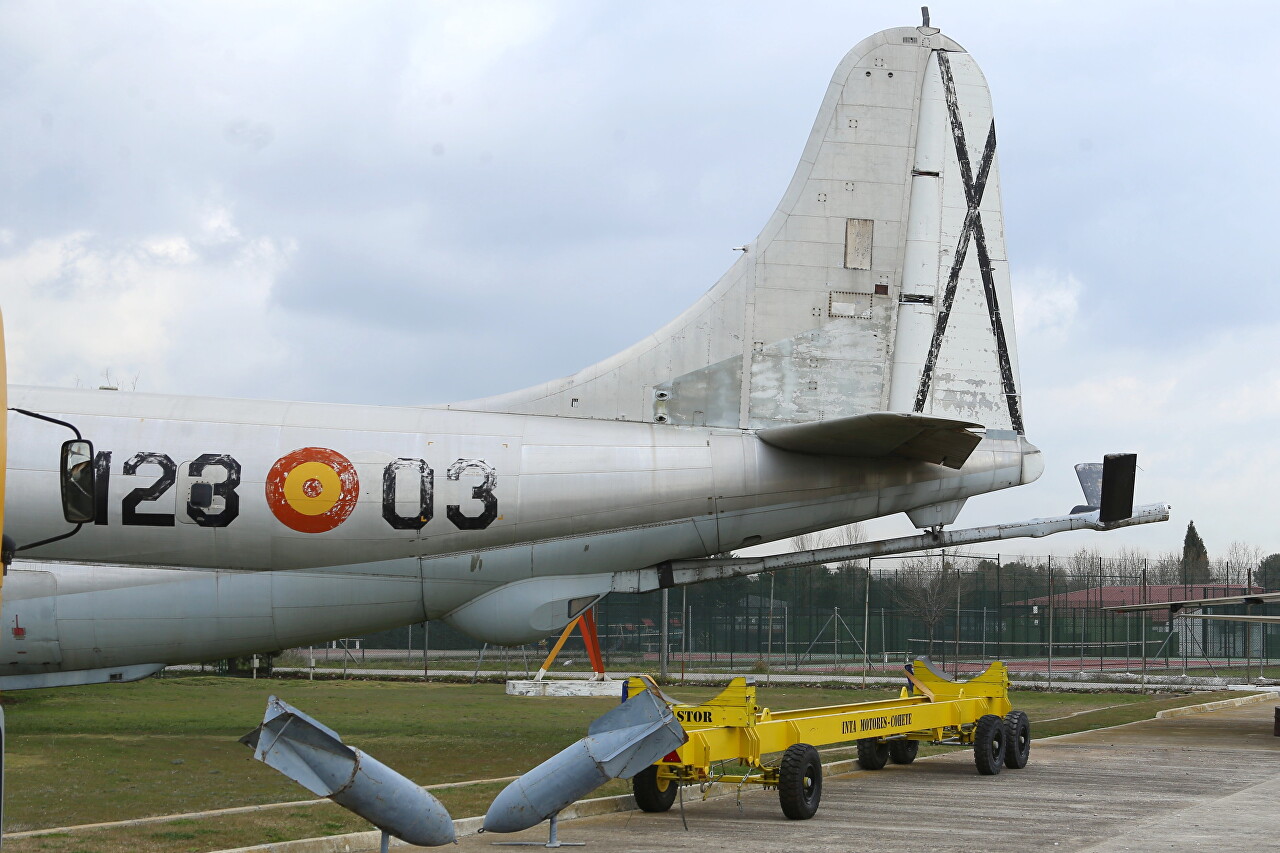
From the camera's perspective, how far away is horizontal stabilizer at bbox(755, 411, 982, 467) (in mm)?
13414

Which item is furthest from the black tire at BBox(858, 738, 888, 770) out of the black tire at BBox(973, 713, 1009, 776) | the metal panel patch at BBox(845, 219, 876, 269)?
the metal panel patch at BBox(845, 219, 876, 269)

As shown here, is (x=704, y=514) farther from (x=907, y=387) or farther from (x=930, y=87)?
(x=930, y=87)

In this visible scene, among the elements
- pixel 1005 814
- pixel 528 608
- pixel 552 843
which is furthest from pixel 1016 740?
pixel 552 843

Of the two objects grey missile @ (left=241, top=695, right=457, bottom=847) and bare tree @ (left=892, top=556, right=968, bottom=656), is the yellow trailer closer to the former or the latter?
grey missile @ (left=241, top=695, right=457, bottom=847)

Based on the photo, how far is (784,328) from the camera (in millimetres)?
16016

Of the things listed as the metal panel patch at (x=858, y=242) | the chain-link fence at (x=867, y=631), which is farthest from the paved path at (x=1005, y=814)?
the chain-link fence at (x=867, y=631)

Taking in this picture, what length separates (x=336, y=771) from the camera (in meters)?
7.45

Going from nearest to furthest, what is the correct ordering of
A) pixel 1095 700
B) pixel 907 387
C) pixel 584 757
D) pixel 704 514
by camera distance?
1. pixel 584 757
2. pixel 704 514
3. pixel 907 387
4. pixel 1095 700

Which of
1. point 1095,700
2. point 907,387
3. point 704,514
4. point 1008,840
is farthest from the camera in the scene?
point 1095,700

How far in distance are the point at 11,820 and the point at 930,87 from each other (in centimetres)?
1337

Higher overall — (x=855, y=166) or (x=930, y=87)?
(x=930, y=87)

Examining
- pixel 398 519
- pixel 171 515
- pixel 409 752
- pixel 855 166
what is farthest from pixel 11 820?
pixel 855 166

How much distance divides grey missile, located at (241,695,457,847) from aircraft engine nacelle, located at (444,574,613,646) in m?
6.52

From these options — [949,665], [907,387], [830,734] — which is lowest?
[949,665]
